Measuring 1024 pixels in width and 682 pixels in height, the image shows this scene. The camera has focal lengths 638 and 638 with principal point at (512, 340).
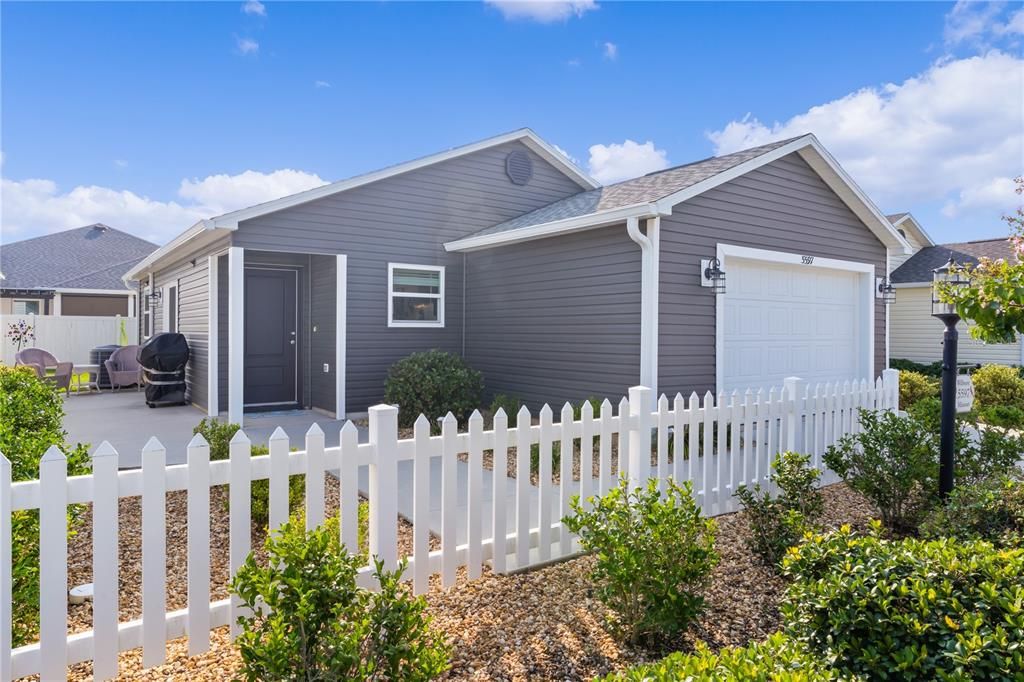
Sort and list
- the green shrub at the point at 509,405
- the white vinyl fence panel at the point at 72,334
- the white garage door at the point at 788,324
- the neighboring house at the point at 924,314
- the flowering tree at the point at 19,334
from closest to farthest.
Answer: the white garage door at the point at 788,324
the green shrub at the point at 509,405
the flowering tree at the point at 19,334
the white vinyl fence panel at the point at 72,334
the neighboring house at the point at 924,314

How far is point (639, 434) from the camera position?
4422 millimetres

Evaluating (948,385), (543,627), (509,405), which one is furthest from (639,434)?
(509,405)

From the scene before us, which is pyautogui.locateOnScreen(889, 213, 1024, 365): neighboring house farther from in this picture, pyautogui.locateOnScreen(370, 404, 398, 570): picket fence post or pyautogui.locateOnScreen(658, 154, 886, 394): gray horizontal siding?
pyautogui.locateOnScreen(370, 404, 398, 570): picket fence post

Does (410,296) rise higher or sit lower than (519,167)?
lower

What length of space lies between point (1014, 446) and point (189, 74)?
12.9 m

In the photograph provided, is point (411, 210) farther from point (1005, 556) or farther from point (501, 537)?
point (1005, 556)

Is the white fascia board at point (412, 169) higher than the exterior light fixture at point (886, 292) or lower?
higher

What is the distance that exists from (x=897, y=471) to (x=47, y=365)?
17.7 meters

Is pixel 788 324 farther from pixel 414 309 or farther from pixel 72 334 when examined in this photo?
pixel 72 334

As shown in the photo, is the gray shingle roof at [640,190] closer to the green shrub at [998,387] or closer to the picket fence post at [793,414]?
the picket fence post at [793,414]

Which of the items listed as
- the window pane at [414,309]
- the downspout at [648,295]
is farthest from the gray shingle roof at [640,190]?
the window pane at [414,309]

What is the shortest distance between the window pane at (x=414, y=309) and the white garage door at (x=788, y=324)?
5.04 metres

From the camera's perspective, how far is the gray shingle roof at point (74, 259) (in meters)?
22.8

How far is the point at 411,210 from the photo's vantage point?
439 inches
